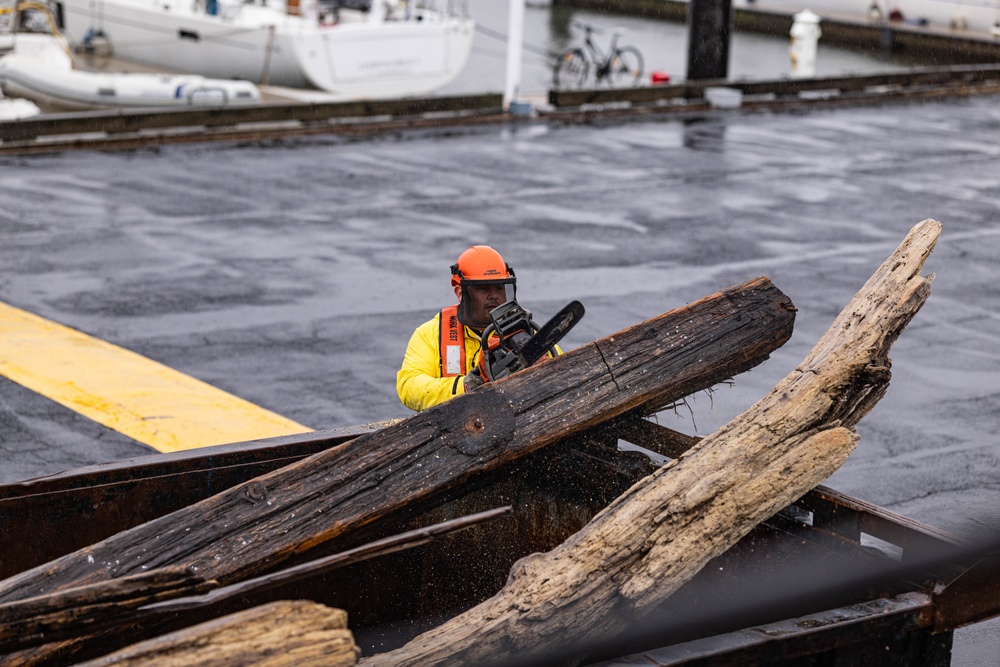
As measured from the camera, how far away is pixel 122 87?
25.9 metres

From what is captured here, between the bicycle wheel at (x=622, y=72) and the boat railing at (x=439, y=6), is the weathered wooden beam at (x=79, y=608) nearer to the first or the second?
the bicycle wheel at (x=622, y=72)

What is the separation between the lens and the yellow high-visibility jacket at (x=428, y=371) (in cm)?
561

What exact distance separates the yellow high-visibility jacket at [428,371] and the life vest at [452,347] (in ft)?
0.07

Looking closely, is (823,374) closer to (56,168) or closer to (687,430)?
(687,430)

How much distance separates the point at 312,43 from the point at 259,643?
2874 centimetres

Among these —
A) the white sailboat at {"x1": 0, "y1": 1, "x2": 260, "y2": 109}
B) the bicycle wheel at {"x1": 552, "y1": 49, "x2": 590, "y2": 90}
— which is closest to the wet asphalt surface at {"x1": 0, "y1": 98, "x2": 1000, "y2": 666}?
the white sailboat at {"x1": 0, "y1": 1, "x2": 260, "y2": 109}

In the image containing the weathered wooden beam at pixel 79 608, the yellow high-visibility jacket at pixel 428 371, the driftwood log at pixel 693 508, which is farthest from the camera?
the yellow high-visibility jacket at pixel 428 371

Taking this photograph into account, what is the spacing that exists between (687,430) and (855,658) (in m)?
5.06

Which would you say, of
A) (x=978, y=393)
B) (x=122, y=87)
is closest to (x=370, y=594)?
(x=978, y=393)

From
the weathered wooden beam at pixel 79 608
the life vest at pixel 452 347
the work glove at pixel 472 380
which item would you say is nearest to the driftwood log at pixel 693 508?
the weathered wooden beam at pixel 79 608

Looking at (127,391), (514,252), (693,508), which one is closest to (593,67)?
(514,252)

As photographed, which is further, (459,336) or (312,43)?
(312,43)

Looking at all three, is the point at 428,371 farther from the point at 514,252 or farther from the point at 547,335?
the point at 514,252

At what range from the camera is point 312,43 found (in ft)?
101
